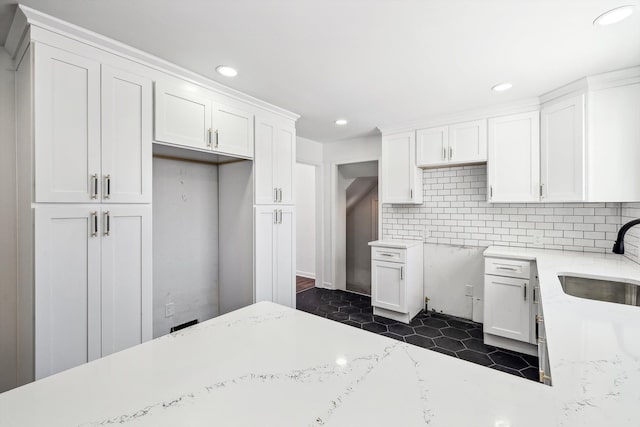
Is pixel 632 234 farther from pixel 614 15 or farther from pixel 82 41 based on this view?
pixel 82 41

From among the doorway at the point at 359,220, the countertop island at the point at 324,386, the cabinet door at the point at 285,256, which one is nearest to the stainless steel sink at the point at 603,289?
the countertop island at the point at 324,386

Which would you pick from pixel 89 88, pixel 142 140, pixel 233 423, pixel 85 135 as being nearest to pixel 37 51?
pixel 89 88

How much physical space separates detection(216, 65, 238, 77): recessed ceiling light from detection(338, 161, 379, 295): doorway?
2717mm

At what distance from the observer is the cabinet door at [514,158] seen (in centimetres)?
286

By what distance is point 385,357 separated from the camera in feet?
2.91

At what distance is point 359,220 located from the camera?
524cm

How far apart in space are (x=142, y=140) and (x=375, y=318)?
3.08 m

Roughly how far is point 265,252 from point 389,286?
5.13 ft

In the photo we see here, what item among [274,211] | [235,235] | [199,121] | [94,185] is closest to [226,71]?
[199,121]

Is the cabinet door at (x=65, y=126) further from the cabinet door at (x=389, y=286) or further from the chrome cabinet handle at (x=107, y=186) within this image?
the cabinet door at (x=389, y=286)

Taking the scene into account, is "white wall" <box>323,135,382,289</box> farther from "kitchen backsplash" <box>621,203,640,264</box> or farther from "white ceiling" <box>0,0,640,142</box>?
"kitchen backsplash" <box>621,203,640,264</box>

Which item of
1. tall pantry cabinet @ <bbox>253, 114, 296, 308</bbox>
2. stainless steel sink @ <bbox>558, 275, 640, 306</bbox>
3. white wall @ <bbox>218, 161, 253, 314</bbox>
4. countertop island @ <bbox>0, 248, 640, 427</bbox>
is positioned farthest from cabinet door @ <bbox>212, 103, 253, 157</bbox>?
stainless steel sink @ <bbox>558, 275, 640, 306</bbox>

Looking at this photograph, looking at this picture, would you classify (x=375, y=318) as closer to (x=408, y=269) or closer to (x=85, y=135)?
(x=408, y=269)

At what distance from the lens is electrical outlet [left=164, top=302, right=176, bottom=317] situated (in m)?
2.89
